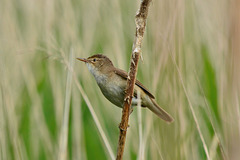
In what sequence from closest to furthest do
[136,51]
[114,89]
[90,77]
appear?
[136,51], [114,89], [90,77]

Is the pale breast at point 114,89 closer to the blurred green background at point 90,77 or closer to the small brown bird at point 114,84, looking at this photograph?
the small brown bird at point 114,84

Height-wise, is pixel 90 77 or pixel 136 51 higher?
pixel 136 51

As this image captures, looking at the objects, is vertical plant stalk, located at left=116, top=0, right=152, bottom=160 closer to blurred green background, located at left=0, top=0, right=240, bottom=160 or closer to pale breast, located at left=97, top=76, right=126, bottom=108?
blurred green background, located at left=0, top=0, right=240, bottom=160

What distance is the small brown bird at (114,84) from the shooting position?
2.61 m

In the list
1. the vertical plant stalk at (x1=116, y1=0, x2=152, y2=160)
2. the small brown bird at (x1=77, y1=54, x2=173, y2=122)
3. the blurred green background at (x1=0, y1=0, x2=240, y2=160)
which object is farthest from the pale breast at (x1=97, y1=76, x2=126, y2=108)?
the vertical plant stalk at (x1=116, y1=0, x2=152, y2=160)

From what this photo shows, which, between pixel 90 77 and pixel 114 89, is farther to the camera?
pixel 90 77

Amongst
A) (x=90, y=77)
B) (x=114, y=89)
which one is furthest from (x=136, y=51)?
(x=90, y=77)

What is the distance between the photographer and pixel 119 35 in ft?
9.98

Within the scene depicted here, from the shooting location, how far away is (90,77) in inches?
126

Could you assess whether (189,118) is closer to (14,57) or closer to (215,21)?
(215,21)

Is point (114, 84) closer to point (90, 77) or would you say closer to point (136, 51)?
point (90, 77)

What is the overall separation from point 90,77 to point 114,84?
1.79ft

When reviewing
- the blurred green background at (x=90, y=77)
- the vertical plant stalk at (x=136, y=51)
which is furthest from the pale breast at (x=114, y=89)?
the vertical plant stalk at (x=136, y=51)

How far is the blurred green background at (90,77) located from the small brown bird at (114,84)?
128 mm
